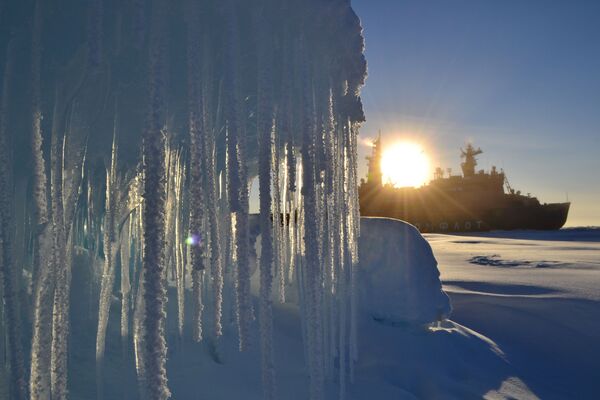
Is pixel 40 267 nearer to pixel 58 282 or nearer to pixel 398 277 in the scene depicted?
pixel 58 282

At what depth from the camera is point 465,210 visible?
1375 inches

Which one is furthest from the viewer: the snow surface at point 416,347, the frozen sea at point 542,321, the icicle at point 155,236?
the frozen sea at point 542,321

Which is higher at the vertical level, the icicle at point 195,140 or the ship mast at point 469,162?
the ship mast at point 469,162

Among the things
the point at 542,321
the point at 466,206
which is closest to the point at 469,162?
the point at 466,206

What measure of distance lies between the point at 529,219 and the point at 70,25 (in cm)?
3798

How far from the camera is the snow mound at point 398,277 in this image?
462 cm

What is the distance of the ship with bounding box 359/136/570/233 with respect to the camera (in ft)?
113

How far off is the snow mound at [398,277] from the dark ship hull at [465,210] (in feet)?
98.1

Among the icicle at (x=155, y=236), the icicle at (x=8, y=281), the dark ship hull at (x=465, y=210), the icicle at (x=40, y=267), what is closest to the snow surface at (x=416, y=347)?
the icicle at (x=8, y=281)

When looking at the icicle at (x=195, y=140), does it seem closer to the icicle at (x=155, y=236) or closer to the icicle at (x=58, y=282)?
the icicle at (x=155, y=236)

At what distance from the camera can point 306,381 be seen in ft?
9.81

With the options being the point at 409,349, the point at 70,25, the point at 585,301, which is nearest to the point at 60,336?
the point at 70,25

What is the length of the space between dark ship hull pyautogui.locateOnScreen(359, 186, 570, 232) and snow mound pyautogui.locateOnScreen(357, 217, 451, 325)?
29.9 m

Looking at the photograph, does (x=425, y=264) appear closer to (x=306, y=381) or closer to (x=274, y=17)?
(x=306, y=381)
